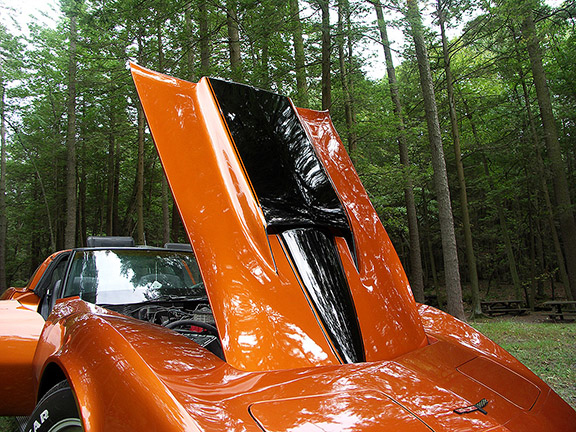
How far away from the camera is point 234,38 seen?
10.1 metres

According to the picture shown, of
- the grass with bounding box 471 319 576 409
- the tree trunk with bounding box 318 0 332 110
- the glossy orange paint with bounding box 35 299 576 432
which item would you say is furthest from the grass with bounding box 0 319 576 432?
the tree trunk with bounding box 318 0 332 110

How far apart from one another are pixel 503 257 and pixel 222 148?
952 inches

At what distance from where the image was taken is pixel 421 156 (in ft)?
52.3

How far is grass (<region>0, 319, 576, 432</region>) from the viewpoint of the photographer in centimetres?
384

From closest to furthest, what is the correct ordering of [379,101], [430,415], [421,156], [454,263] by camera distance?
[430,415], [454,263], [379,101], [421,156]

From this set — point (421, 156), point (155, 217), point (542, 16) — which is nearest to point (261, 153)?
point (542, 16)

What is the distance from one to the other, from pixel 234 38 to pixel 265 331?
10068 millimetres

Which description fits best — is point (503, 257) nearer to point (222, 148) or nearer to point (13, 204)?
point (222, 148)

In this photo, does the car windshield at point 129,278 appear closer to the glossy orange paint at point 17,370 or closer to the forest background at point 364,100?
the glossy orange paint at point 17,370

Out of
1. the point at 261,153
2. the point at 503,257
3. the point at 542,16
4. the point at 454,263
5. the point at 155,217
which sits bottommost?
the point at 503,257

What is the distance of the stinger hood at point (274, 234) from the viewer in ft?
5.10

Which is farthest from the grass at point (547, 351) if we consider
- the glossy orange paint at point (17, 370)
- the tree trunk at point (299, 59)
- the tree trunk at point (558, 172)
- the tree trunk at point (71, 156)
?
the tree trunk at point (71, 156)

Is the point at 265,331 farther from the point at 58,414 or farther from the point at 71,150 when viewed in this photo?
the point at 71,150

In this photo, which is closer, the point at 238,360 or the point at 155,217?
the point at 238,360
